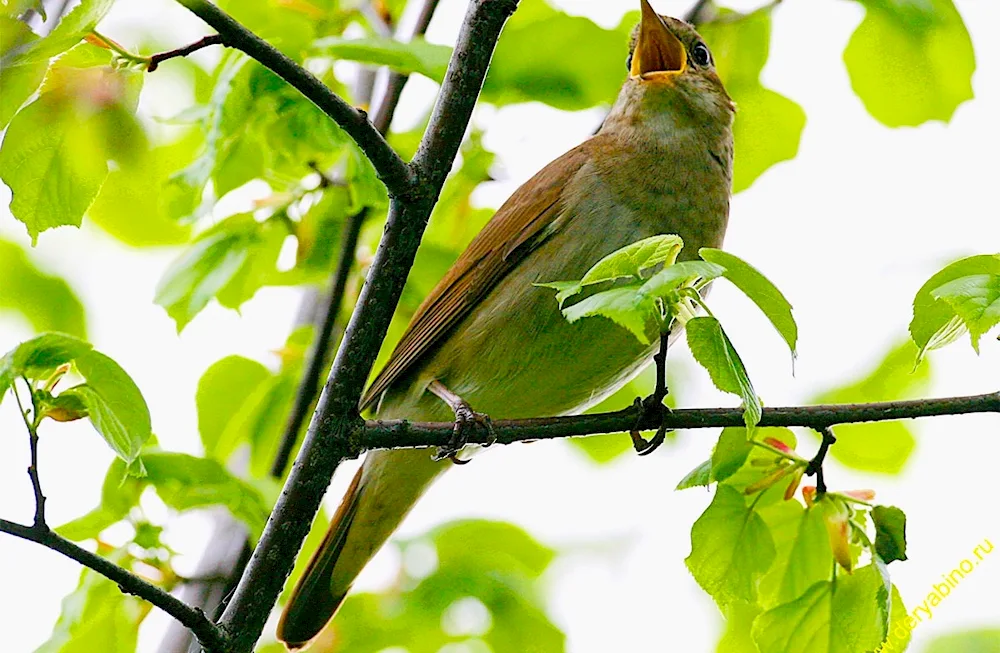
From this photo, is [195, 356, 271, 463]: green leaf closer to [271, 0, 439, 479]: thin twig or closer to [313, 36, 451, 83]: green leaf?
[271, 0, 439, 479]: thin twig

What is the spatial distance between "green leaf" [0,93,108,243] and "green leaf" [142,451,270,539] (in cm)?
88

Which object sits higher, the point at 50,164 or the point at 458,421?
the point at 50,164

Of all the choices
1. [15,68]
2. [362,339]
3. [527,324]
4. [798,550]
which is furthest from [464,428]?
[15,68]

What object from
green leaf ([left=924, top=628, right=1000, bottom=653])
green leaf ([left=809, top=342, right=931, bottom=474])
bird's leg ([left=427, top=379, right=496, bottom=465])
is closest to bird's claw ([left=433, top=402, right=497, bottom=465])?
bird's leg ([left=427, top=379, right=496, bottom=465])

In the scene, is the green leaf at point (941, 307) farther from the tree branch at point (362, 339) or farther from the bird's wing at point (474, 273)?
the bird's wing at point (474, 273)

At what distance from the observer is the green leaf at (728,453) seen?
2.56m

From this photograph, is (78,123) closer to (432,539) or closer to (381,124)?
(381,124)

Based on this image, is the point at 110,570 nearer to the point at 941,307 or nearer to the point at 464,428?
the point at 464,428

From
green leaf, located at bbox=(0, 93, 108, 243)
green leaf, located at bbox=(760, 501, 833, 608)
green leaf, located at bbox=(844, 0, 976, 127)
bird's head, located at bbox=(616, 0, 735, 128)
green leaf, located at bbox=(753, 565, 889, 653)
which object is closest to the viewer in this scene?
green leaf, located at bbox=(0, 93, 108, 243)

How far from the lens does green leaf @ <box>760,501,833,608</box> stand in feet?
8.87

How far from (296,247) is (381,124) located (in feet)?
1.66

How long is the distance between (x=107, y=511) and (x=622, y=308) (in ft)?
6.16

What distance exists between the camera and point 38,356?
221 centimetres

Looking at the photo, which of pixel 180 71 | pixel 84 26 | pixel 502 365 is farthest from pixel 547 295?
pixel 84 26
